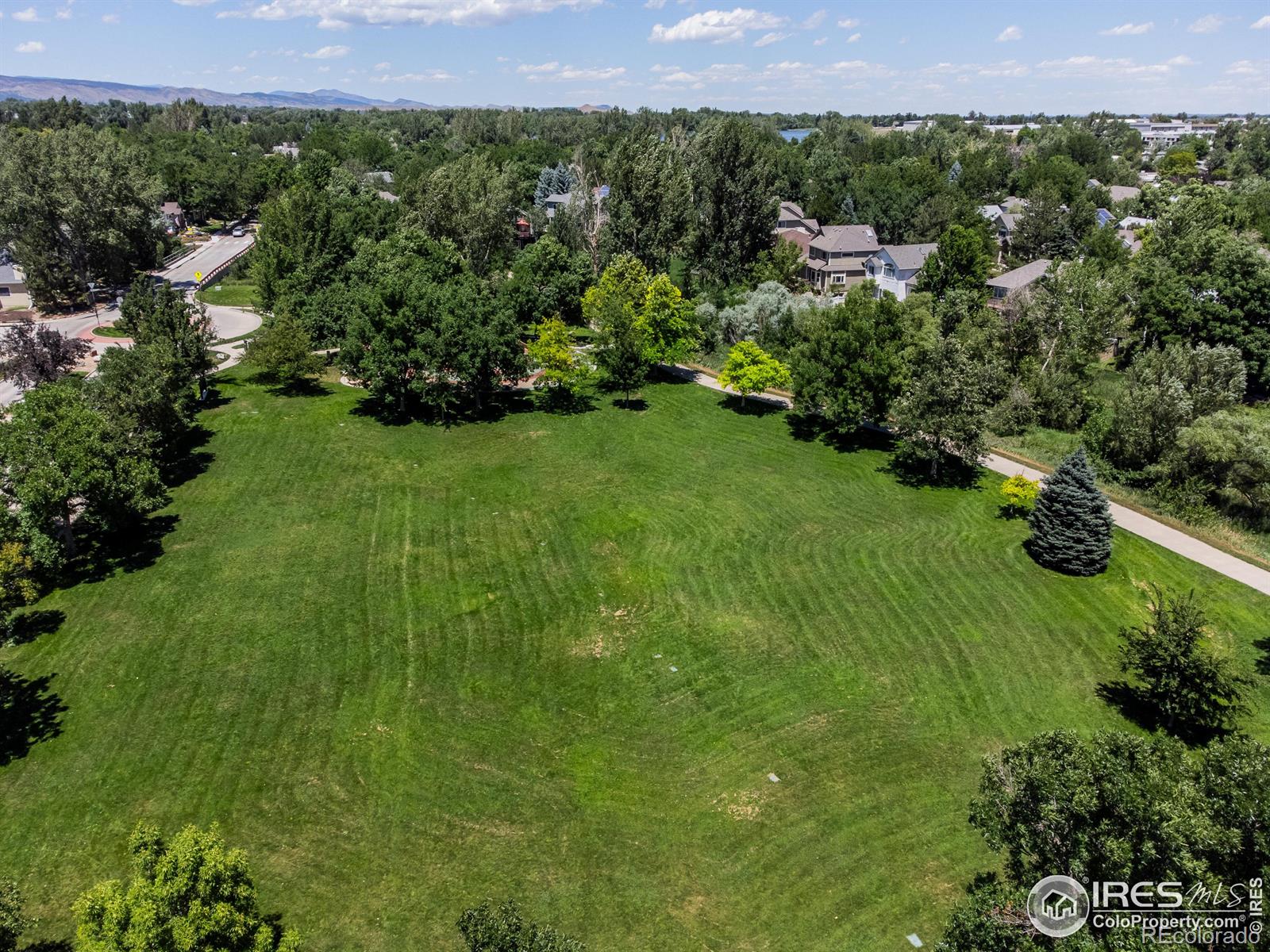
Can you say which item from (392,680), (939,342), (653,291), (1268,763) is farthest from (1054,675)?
(653,291)

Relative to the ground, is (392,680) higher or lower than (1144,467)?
lower

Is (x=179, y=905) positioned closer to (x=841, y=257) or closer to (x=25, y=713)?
(x=25, y=713)

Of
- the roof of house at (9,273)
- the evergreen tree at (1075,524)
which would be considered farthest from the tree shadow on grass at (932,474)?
the roof of house at (9,273)

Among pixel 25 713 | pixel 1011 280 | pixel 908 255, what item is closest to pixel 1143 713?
pixel 25 713

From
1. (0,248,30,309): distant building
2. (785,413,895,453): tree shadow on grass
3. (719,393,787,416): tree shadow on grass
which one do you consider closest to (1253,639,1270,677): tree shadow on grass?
(785,413,895,453): tree shadow on grass

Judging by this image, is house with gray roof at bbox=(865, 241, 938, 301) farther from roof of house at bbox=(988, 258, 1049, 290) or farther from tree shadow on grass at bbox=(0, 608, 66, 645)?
tree shadow on grass at bbox=(0, 608, 66, 645)

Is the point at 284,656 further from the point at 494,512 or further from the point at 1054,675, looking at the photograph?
the point at 1054,675

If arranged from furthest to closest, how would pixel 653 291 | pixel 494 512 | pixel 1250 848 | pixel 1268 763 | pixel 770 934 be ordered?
1. pixel 653 291
2. pixel 494 512
3. pixel 770 934
4. pixel 1268 763
5. pixel 1250 848

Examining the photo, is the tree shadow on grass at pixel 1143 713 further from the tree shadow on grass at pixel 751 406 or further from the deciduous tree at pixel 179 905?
the tree shadow on grass at pixel 751 406
